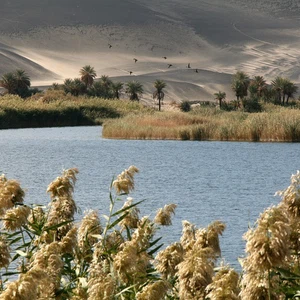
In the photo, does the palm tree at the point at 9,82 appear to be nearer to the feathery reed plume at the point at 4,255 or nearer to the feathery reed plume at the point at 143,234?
the feathery reed plume at the point at 143,234

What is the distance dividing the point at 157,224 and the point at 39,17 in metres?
189

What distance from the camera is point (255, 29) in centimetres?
19388

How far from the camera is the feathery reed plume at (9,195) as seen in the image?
5.13 meters

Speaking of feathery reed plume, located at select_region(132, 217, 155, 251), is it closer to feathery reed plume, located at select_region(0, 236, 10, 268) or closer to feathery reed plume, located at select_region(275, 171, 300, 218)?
feathery reed plume, located at select_region(0, 236, 10, 268)

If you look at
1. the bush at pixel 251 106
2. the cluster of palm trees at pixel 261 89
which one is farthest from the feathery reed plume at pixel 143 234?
the cluster of palm trees at pixel 261 89

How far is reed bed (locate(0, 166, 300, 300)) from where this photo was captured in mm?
3510

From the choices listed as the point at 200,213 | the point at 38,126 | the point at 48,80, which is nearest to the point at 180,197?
the point at 200,213

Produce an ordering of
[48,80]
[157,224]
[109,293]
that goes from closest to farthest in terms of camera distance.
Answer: [109,293]
[157,224]
[48,80]

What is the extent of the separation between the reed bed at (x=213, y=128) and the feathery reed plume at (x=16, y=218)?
4308 cm

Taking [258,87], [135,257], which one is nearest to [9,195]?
[135,257]

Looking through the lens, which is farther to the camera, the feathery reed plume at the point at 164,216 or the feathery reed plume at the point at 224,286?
the feathery reed plume at the point at 164,216

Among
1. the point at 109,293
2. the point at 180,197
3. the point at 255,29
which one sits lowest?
the point at 180,197

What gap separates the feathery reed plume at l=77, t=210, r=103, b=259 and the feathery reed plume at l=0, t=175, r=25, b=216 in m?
0.37

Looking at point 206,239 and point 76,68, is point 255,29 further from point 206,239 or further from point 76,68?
point 206,239
